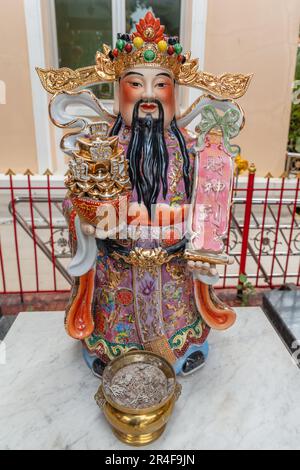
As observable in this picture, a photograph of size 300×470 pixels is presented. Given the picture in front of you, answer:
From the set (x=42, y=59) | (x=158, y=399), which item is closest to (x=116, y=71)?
(x=158, y=399)

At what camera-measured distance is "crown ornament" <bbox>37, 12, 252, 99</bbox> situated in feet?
4.70

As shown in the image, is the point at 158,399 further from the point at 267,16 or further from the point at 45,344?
the point at 267,16

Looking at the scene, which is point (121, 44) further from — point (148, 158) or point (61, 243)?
point (61, 243)

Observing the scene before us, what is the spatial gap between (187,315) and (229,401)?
1.32 ft

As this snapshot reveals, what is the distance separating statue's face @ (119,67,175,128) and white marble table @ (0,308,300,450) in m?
1.18

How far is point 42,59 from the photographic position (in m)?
3.61

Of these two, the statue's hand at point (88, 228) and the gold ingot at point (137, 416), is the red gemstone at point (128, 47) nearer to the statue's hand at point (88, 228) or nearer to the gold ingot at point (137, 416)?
the statue's hand at point (88, 228)

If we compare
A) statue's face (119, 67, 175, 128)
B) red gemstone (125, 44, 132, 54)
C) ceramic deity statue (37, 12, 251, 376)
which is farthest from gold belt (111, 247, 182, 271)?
red gemstone (125, 44, 132, 54)

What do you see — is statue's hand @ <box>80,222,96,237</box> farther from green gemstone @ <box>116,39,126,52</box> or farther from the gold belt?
green gemstone @ <box>116,39,126,52</box>

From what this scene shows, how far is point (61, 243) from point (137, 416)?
2.14 metres

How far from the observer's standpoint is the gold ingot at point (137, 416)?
140 cm

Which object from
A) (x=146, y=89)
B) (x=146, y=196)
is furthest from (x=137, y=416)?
(x=146, y=89)

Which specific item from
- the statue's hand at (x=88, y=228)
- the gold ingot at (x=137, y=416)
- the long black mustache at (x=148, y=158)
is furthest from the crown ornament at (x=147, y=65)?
the gold ingot at (x=137, y=416)

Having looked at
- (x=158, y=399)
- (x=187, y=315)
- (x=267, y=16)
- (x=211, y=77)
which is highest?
(x=267, y=16)
